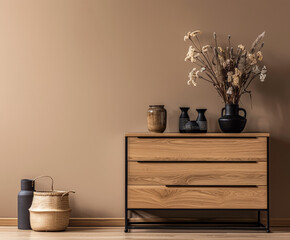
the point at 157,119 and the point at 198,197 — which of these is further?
the point at 157,119

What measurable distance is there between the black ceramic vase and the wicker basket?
1325 millimetres

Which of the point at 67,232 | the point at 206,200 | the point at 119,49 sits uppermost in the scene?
the point at 119,49

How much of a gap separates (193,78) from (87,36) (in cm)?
92

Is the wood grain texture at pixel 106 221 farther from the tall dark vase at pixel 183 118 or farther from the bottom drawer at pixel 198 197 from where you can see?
the tall dark vase at pixel 183 118

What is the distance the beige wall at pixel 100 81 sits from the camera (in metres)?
4.30

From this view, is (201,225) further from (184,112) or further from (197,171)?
(184,112)

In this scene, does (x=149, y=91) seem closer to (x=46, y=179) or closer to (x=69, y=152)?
(x=69, y=152)

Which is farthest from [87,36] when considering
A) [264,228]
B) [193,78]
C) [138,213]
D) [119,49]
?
[264,228]

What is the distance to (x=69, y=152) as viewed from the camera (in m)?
4.31

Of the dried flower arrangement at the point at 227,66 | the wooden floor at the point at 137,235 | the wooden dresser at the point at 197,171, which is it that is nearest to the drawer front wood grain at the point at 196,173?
the wooden dresser at the point at 197,171

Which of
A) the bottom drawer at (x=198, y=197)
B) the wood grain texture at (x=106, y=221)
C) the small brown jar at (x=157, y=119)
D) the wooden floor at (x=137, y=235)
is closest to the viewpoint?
the wooden floor at (x=137, y=235)

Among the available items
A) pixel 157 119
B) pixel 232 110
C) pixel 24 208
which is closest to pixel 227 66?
pixel 232 110

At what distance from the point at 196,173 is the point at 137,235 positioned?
62cm

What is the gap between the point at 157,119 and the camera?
4070 mm
